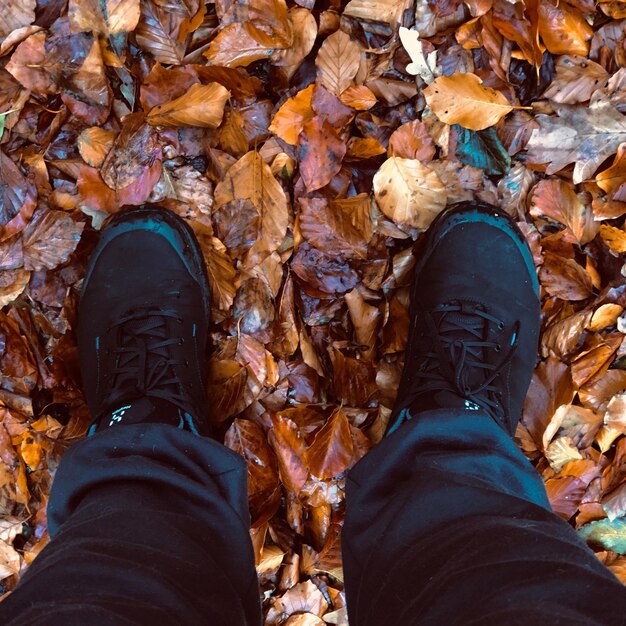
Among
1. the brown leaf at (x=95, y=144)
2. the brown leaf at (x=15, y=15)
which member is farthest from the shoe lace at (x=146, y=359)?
the brown leaf at (x=15, y=15)

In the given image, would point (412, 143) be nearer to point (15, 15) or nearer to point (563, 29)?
point (563, 29)

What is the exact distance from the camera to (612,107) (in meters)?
0.89

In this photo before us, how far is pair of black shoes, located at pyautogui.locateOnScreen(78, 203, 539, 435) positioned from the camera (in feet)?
3.03

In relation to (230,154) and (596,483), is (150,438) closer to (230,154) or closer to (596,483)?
(230,154)

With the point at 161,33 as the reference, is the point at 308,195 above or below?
below

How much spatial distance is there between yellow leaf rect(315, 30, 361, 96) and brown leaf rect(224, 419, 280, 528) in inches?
22.4

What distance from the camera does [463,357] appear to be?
0.93m

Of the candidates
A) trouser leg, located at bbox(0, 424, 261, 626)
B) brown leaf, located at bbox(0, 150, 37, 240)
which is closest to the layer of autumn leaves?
brown leaf, located at bbox(0, 150, 37, 240)

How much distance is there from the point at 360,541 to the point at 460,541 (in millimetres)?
170

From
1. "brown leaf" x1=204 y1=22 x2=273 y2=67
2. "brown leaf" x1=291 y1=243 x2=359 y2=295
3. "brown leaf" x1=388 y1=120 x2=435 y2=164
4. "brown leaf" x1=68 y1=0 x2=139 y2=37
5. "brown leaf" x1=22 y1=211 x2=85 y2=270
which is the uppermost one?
"brown leaf" x1=68 y1=0 x2=139 y2=37

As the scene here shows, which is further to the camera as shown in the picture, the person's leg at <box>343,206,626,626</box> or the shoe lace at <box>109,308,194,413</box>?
the shoe lace at <box>109,308,194,413</box>

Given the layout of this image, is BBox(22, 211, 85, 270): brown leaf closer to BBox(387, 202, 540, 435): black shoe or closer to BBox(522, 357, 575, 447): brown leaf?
BBox(387, 202, 540, 435): black shoe

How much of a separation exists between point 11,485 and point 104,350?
271 millimetres

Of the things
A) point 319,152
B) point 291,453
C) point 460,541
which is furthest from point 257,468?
point 319,152
